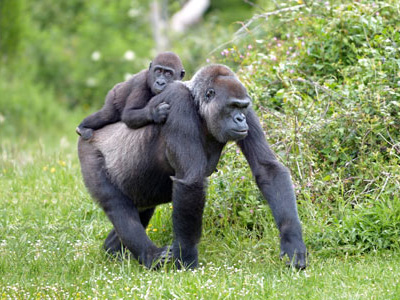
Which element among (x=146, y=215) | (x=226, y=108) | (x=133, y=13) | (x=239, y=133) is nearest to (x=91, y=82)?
(x=133, y=13)

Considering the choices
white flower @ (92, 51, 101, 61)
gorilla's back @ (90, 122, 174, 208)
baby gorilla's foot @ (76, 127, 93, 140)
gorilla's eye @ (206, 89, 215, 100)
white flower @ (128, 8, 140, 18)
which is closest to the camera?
gorilla's eye @ (206, 89, 215, 100)

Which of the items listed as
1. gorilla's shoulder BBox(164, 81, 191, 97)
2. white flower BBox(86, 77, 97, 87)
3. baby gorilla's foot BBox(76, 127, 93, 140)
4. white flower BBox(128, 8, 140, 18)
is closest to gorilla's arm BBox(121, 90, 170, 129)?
gorilla's shoulder BBox(164, 81, 191, 97)

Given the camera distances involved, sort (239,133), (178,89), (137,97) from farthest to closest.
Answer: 1. (137,97)
2. (178,89)
3. (239,133)

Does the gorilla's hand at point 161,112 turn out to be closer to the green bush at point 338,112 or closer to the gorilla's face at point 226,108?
the gorilla's face at point 226,108

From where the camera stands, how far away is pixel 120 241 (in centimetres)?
543

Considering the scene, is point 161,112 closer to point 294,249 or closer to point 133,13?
point 294,249

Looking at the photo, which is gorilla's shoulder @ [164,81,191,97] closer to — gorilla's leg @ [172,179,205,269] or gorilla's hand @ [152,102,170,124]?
gorilla's hand @ [152,102,170,124]

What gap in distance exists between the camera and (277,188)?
475 cm

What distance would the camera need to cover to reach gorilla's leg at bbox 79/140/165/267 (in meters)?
4.97

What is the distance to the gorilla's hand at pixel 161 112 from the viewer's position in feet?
15.8

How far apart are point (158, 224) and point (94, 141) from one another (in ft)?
3.10

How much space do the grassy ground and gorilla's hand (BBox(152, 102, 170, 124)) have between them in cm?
105

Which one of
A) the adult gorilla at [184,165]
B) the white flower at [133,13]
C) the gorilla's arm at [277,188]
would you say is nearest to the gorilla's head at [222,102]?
the adult gorilla at [184,165]

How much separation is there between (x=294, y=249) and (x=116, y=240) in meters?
1.61
